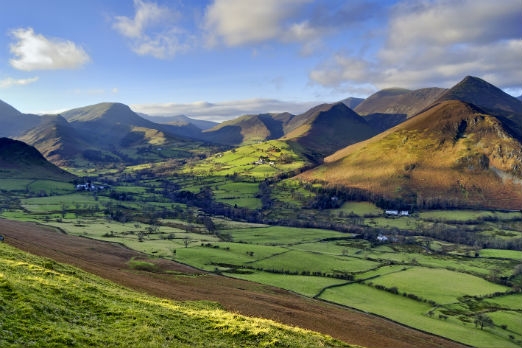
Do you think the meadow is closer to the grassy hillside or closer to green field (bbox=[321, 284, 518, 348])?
green field (bbox=[321, 284, 518, 348])

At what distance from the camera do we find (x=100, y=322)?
36.1 meters

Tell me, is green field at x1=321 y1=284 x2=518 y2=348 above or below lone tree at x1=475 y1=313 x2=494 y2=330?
above

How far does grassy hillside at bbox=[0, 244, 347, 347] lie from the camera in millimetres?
30406

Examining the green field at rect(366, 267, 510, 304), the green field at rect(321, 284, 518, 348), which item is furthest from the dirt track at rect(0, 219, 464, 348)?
the green field at rect(366, 267, 510, 304)

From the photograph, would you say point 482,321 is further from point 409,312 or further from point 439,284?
point 439,284

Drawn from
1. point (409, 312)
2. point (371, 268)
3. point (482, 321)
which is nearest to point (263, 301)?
point (409, 312)

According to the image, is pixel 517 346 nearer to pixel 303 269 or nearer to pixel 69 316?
pixel 303 269

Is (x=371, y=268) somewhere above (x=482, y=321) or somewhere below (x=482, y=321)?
above

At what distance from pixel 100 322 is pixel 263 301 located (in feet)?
152

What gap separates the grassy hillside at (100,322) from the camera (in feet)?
99.8

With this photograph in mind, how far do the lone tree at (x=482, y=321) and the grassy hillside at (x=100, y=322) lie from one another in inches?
2514

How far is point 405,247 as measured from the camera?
19012 centimetres

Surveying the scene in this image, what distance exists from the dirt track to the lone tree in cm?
2086

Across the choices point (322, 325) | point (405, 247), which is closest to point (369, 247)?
point (405, 247)
